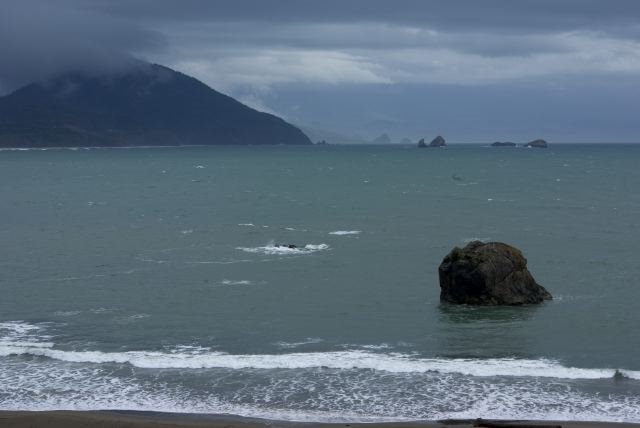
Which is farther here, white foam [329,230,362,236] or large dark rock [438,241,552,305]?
white foam [329,230,362,236]

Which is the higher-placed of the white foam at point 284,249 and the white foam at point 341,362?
the white foam at point 284,249

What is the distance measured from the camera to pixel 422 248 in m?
54.8

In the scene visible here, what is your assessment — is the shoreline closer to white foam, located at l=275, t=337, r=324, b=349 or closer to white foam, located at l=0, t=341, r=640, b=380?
white foam, located at l=0, t=341, r=640, b=380

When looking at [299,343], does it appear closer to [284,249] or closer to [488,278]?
[488,278]

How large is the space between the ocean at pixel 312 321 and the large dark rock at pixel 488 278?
31.1 inches

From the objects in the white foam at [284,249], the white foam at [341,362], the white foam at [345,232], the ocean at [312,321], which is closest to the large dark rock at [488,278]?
the ocean at [312,321]

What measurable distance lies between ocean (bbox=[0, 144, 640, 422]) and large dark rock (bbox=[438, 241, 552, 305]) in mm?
791

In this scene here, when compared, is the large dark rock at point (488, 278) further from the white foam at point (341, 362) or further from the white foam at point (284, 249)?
the white foam at point (284, 249)

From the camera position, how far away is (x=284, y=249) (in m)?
54.3

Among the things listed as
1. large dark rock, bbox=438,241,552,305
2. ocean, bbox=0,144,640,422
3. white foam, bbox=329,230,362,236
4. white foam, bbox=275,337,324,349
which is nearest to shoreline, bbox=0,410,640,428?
ocean, bbox=0,144,640,422

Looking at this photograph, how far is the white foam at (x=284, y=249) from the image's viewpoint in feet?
175

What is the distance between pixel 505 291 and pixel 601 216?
3930 cm

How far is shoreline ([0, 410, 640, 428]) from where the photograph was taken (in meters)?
23.0

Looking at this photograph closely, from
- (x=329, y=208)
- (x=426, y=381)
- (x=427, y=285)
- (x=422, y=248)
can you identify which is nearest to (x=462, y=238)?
(x=422, y=248)
